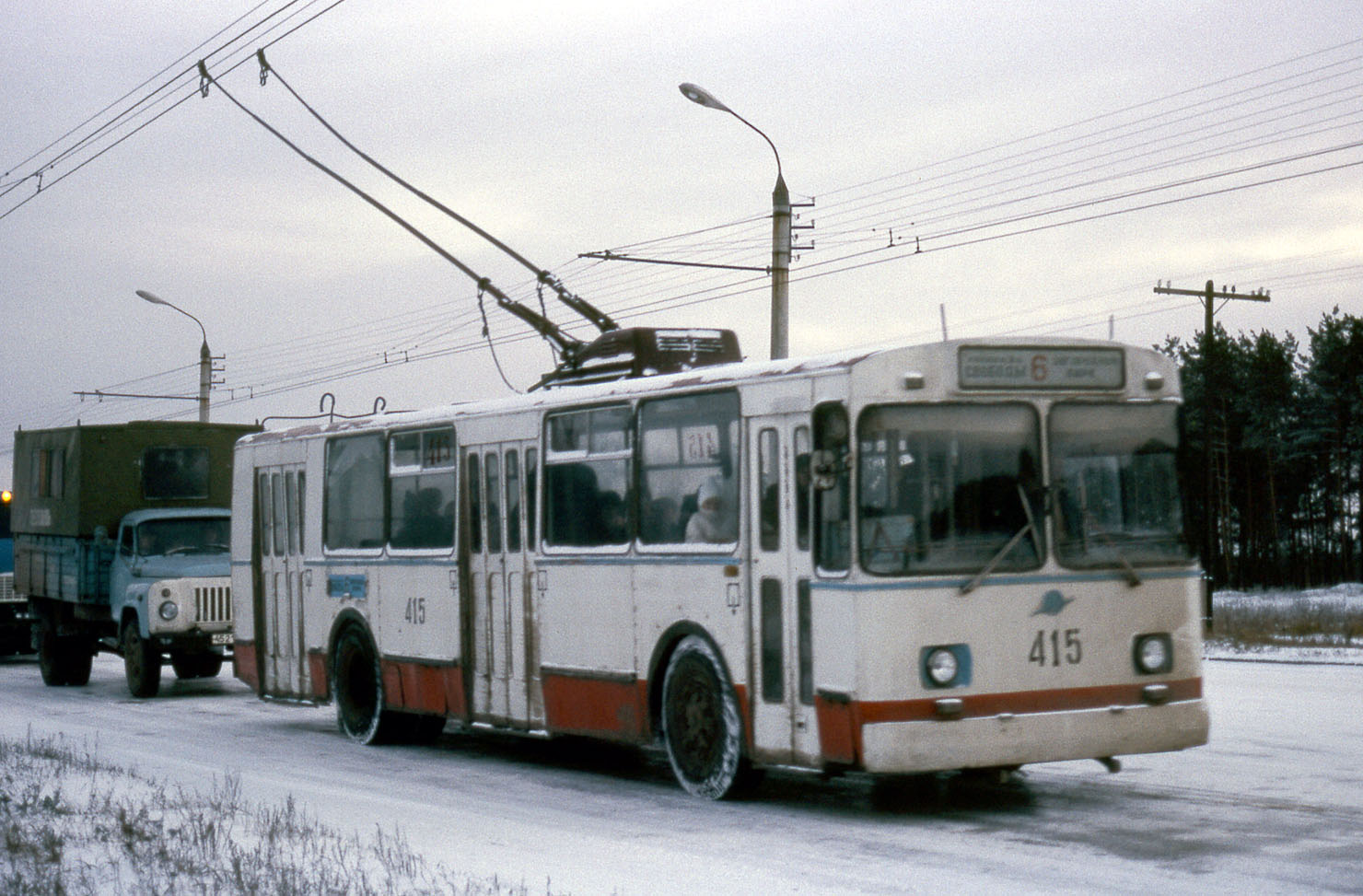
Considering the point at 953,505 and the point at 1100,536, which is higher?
the point at 953,505

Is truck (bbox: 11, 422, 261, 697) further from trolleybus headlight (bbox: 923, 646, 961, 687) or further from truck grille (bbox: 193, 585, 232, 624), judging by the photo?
trolleybus headlight (bbox: 923, 646, 961, 687)

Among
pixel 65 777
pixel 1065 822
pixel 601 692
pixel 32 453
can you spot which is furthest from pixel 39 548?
pixel 1065 822

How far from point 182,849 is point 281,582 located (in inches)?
333

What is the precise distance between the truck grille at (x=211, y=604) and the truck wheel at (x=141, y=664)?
0.64m

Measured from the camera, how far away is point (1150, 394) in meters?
11.2

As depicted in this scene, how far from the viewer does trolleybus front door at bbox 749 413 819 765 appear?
1083cm

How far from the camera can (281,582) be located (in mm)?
Result: 17719

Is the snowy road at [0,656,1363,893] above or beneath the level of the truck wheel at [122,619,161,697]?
beneath

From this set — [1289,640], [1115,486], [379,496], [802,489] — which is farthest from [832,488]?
[1289,640]

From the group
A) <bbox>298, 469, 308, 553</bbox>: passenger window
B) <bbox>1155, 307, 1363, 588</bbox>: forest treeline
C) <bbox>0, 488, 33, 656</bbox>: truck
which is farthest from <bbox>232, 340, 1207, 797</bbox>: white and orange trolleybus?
<bbox>1155, 307, 1363, 588</bbox>: forest treeline

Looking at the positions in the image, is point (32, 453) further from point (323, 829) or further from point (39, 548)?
point (323, 829)

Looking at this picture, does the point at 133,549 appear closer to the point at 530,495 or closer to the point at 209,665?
the point at 209,665

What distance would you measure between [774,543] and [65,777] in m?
5.21

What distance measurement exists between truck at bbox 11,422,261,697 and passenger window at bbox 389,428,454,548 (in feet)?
24.7
